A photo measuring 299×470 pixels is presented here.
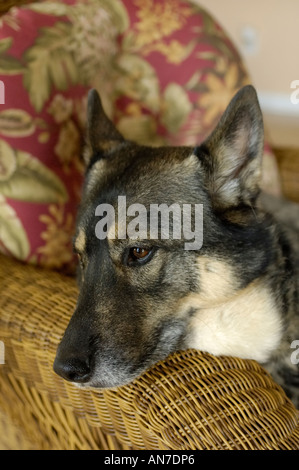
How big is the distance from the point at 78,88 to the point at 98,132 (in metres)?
0.25

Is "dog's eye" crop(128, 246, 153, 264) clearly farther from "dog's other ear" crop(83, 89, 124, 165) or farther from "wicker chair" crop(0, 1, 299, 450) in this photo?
"dog's other ear" crop(83, 89, 124, 165)

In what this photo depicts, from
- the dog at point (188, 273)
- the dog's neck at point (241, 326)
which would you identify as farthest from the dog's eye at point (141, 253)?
the dog's neck at point (241, 326)

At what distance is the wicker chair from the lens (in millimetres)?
1166

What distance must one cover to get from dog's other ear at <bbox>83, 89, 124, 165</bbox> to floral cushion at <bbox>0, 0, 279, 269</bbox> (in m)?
A: 0.15

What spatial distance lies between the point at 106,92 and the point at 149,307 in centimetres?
109

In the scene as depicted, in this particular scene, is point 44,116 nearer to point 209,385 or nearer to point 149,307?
point 149,307

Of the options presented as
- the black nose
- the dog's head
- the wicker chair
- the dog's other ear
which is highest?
the dog's other ear

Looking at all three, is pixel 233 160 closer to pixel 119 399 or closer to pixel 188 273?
pixel 188 273

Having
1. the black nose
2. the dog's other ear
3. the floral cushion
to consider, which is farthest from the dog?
the floral cushion

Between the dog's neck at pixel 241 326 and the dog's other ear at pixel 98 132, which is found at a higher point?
the dog's other ear at pixel 98 132

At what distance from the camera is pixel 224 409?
118 centimetres

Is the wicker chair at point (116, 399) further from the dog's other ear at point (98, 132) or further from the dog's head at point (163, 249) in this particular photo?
the dog's other ear at point (98, 132)

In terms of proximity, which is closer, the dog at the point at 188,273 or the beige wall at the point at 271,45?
the dog at the point at 188,273

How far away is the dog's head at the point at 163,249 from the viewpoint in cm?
129
